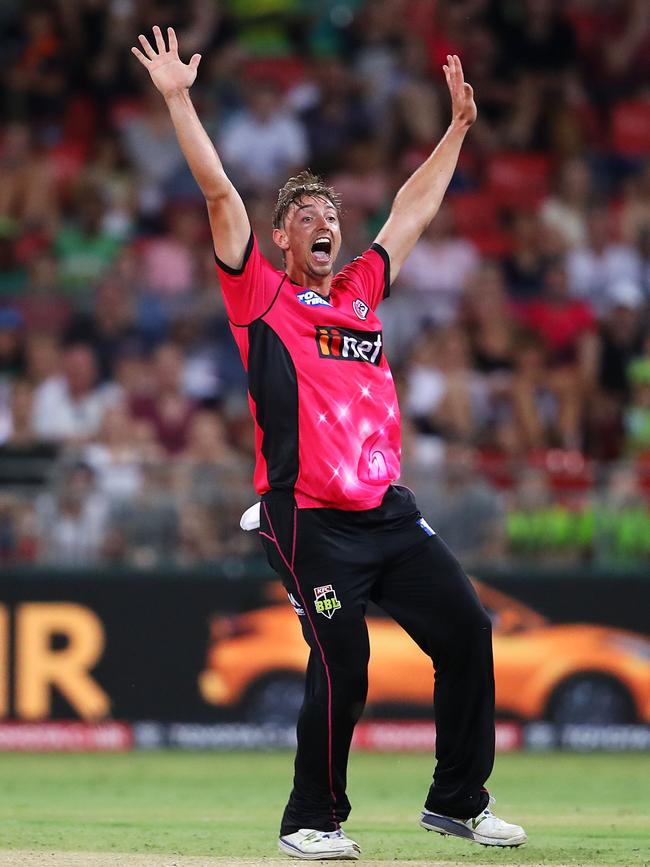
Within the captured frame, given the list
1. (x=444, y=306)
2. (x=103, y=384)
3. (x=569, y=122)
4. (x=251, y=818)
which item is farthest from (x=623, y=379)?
(x=251, y=818)

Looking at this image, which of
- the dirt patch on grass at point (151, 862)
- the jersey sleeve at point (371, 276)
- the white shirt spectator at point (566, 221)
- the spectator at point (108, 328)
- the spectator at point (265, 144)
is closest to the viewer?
the dirt patch on grass at point (151, 862)

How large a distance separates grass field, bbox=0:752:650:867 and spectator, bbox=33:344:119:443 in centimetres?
281

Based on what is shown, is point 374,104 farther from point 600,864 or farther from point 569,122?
point 600,864

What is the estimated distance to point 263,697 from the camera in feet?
41.8

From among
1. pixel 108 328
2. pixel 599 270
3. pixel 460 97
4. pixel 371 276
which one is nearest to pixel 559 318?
pixel 599 270

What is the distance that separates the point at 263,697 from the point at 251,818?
4.30 meters

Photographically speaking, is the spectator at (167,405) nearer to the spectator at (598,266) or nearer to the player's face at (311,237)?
the spectator at (598,266)

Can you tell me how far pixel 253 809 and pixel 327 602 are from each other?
2838mm

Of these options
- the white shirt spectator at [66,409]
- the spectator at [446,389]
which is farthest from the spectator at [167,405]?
the spectator at [446,389]

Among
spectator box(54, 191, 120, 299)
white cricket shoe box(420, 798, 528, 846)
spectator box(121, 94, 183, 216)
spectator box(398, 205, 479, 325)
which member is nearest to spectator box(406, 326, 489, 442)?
spectator box(398, 205, 479, 325)

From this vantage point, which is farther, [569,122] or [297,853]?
[569,122]

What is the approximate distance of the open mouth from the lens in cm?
682

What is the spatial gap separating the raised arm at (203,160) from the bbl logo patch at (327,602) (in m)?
1.32

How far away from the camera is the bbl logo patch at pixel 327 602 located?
258 inches
